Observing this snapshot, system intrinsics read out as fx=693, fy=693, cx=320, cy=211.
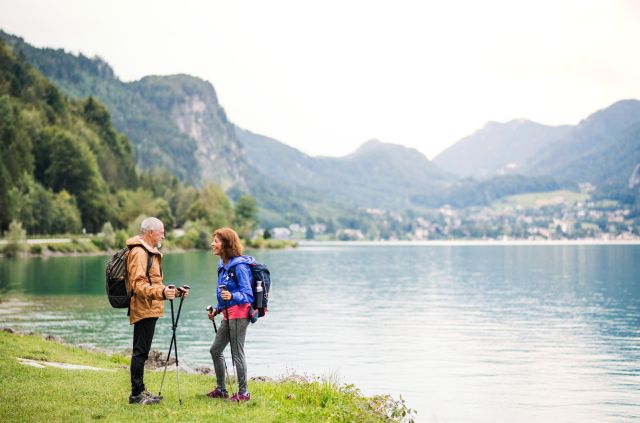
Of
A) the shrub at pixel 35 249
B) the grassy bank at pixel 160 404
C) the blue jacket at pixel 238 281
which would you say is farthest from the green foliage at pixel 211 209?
the blue jacket at pixel 238 281

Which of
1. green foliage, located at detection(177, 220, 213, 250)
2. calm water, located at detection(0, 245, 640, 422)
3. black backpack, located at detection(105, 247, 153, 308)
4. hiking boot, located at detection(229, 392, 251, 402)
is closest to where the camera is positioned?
black backpack, located at detection(105, 247, 153, 308)

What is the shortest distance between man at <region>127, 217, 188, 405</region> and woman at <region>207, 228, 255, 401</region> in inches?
43.6

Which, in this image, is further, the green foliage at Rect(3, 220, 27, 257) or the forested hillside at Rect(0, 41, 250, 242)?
the forested hillside at Rect(0, 41, 250, 242)

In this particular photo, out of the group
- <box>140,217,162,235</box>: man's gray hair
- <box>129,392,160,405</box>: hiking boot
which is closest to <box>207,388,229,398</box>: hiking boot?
<box>129,392,160,405</box>: hiking boot

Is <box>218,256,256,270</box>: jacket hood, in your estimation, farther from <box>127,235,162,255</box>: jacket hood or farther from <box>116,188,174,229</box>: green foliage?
<box>116,188,174,229</box>: green foliage


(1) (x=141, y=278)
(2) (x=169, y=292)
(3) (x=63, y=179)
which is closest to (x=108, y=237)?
(3) (x=63, y=179)

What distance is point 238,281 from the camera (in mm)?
14234

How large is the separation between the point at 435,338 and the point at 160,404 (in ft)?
88.8

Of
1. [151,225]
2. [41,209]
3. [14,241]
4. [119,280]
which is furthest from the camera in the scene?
[41,209]

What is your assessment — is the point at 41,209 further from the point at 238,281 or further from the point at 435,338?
the point at 238,281

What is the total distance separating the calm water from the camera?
24750mm

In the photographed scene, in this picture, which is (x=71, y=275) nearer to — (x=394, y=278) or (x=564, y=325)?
(x=394, y=278)

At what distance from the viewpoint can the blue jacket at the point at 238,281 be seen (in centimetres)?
1415

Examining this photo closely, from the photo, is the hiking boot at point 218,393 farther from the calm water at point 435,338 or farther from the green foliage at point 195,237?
the green foliage at point 195,237
